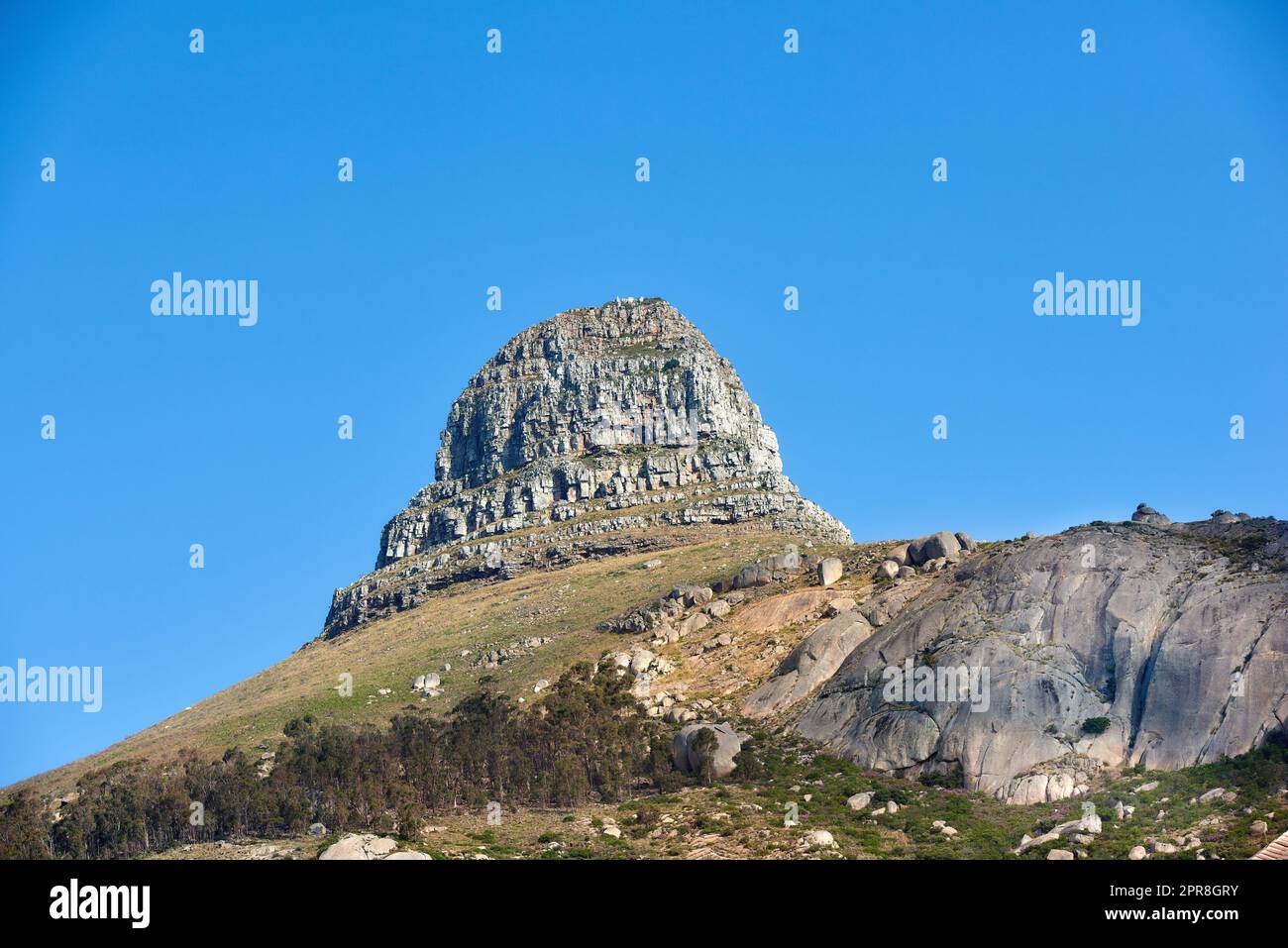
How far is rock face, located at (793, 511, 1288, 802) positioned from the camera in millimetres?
72000

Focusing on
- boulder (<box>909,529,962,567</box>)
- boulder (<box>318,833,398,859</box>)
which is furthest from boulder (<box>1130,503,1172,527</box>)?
boulder (<box>318,833,398,859</box>)

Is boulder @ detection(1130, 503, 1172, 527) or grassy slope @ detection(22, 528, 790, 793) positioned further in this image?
grassy slope @ detection(22, 528, 790, 793)

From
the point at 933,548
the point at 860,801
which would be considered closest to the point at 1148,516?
the point at 933,548

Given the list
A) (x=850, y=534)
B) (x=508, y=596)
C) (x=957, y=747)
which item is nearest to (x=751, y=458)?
(x=850, y=534)

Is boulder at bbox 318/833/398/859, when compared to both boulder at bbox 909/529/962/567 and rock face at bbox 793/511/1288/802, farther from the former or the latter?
boulder at bbox 909/529/962/567

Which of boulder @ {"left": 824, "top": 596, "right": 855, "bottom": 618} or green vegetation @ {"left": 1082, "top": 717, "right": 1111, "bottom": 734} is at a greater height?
boulder @ {"left": 824, "top": 596, "right": 855, "bottom": 618}

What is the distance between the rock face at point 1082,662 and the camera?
72.0 m

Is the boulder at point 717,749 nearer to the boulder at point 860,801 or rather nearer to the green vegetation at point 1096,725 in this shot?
the boulder at point 860,801

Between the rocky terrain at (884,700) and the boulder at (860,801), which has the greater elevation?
the rocky terrain at (884,700)

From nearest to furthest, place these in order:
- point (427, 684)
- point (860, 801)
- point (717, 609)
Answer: point (860, 801), point (717, 609), point (427, 684)

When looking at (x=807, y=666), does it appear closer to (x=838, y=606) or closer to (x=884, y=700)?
(x=884, y=700)

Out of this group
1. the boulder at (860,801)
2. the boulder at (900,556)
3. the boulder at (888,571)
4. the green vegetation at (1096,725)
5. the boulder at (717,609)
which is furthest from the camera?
the boulder at (717,609)

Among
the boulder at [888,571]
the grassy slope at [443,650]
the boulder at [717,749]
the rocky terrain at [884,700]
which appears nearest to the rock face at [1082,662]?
the rocky terrain at [884,700]

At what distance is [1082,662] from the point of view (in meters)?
79.9
